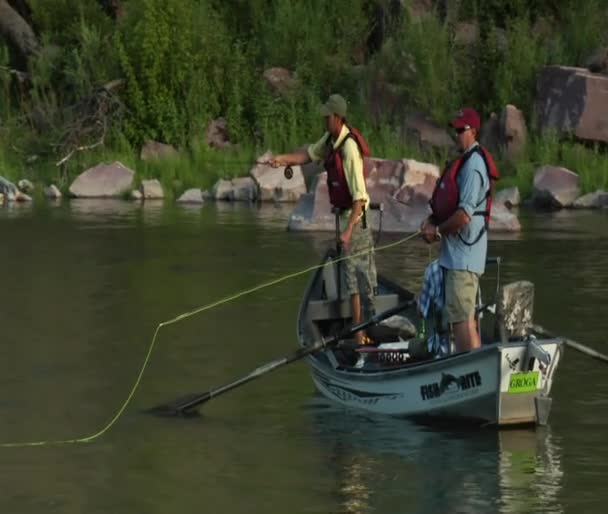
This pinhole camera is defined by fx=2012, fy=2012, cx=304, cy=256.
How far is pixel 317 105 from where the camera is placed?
1501 inches

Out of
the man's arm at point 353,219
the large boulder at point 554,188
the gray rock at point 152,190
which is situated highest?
the man's arm at point 353,219

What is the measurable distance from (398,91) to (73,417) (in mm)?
24379

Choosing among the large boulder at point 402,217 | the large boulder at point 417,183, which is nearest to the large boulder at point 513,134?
the large boulder at point 417,183

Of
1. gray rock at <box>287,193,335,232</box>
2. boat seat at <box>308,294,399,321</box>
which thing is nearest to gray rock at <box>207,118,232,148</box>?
gray rock at <box>287,193,335,232</box>

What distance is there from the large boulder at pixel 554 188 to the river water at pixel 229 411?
279 inches

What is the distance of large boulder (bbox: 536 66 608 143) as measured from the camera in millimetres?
35125

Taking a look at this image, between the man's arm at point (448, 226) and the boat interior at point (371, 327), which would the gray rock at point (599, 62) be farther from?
the man's arm at point (448, 226)

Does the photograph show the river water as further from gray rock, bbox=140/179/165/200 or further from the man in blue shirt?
gray rock, bbox=140/179/165/200

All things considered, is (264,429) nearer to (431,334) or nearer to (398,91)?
(431,334)

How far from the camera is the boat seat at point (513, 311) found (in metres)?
13.3

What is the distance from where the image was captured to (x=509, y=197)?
33.5 metres

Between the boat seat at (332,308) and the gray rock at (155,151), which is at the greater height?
the gray rock at (155,151)

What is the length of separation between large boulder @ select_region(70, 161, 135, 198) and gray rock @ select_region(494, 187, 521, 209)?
7056 mm

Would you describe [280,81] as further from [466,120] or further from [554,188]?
[466,120]
